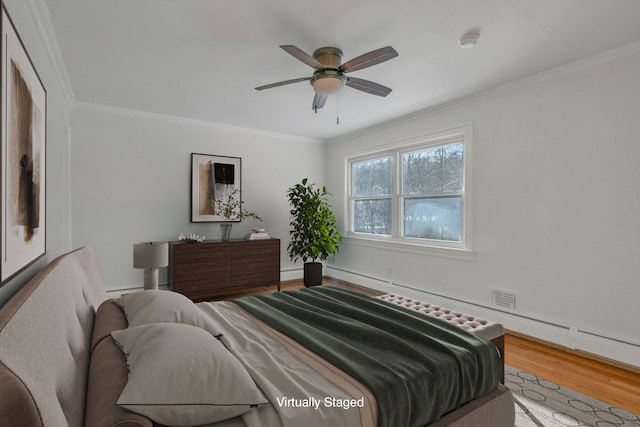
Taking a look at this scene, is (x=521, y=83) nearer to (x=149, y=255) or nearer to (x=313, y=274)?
(x=313, y=274)

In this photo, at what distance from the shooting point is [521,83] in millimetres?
3262

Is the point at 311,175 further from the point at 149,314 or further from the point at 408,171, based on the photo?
the point at 149,314

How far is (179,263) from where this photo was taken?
4.12 m

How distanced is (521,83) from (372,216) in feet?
8.79

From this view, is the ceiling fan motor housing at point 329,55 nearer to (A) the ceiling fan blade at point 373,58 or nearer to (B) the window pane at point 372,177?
(A) the ceiling fan blade at point 373,58

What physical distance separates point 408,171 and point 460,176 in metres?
0.83

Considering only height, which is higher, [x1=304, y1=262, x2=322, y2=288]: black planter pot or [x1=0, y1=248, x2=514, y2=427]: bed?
[x1=0, y1=248, x2=514, y2=427]: bed

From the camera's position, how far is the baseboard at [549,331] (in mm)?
2604

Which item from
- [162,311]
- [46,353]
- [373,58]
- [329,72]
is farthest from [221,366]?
[329,72]

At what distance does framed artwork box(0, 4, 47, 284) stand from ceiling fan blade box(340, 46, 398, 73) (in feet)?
6.04

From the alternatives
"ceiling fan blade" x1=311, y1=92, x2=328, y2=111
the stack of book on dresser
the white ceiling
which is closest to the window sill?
the stack of book on dresser

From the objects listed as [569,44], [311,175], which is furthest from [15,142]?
[311,175]

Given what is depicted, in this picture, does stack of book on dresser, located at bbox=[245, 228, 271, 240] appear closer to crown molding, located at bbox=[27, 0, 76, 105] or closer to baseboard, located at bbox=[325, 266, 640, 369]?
baseboard, located at bbox=[325, 266, 640, 369]

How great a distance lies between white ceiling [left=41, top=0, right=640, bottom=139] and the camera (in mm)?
2119
